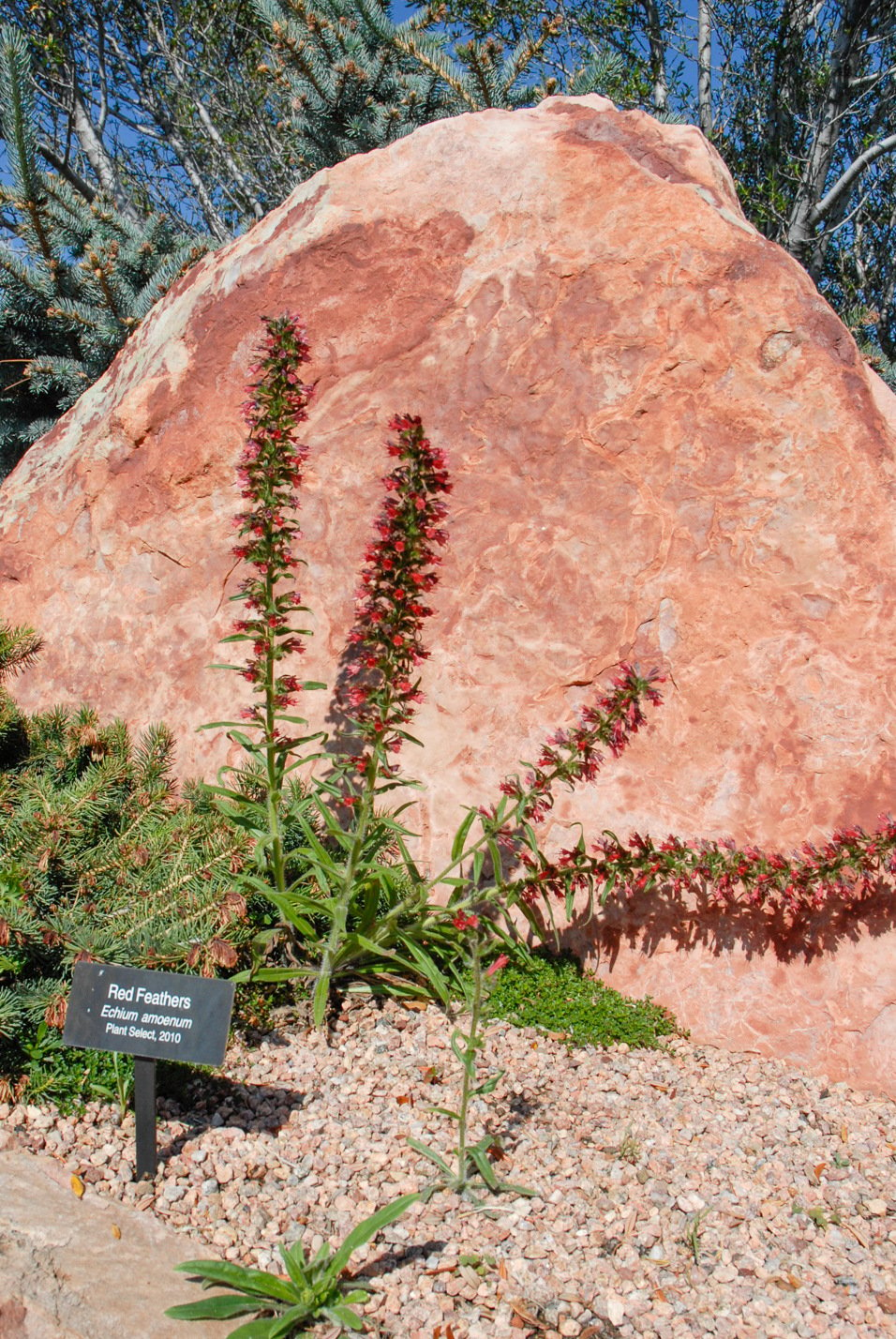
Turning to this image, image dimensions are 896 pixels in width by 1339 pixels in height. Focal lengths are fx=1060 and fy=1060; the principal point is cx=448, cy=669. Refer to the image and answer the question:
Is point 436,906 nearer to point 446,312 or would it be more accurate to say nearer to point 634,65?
point 446,312

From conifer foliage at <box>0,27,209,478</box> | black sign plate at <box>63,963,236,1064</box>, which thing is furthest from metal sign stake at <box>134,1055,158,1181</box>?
conifer foliage at <box>0,27,209,478</box>

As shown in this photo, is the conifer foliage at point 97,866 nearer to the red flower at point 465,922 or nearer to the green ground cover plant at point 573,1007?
the red flower at point 465,922

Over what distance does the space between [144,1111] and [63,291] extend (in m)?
7.19

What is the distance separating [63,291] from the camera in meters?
8.45

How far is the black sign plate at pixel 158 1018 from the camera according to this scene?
3105 millimetres

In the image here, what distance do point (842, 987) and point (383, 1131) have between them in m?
2.02

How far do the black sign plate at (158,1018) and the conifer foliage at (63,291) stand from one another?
621 cm

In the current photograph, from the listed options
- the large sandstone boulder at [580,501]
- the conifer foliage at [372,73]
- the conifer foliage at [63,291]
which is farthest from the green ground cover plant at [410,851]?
the conifer foliage at [372,73]

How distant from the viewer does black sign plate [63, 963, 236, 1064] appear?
3.11 metres

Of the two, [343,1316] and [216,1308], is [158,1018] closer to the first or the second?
[216,1308]

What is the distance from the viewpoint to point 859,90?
36.7ft

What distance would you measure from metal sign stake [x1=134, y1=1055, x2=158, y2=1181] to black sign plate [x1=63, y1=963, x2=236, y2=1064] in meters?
0.05

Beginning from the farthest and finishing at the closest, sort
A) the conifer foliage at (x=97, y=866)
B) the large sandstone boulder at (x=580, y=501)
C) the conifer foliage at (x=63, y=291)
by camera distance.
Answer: the conifer foliage at (x=63, y=291), the large sandstone boulder at (x=580, y=501), the conifer foliage at (x=97, y=866)

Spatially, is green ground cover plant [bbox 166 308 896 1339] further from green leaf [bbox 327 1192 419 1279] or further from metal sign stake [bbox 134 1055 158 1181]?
metal sign stake [bbox 134 1055 158 1181]
